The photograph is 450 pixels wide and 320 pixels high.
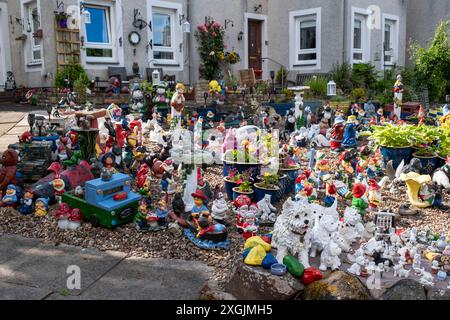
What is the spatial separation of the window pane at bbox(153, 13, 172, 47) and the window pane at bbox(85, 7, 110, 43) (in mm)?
1741

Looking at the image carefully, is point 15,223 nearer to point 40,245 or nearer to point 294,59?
point 40,245

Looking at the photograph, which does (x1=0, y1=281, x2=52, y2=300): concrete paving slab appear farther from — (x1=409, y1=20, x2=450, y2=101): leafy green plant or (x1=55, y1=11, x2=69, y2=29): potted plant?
(x1=409, y1=20, x2=450, y2=101): leafy green plant

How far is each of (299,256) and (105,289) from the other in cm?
149

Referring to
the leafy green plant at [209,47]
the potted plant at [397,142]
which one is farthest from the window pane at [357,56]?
the potted plant at [397,142]

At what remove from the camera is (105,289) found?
3271mm

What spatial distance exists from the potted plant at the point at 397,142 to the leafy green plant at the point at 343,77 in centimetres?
904

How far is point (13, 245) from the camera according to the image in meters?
4.19

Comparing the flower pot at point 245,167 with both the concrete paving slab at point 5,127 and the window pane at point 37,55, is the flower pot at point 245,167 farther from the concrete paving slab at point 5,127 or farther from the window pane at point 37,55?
the window pane at point 37,55

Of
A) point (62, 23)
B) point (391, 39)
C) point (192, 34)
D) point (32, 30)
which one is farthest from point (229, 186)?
point (391, 39)

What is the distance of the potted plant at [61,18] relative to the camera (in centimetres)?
1184

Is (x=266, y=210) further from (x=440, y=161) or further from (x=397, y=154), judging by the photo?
(x=440, y=161)

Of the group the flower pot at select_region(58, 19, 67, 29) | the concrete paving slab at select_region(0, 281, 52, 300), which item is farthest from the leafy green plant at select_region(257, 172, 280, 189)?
the flower pot at select_region(58, 19, 67, 29)

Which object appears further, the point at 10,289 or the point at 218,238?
the point at 218,238
